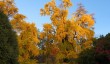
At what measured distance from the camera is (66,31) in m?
34.2

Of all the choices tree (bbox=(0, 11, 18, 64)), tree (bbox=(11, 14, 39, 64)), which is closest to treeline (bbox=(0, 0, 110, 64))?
tree (bbox=(11, 14, 39, 64))

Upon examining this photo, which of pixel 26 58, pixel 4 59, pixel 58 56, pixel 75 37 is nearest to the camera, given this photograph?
pixel 4 59

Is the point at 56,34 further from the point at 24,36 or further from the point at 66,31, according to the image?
the point at 24,36

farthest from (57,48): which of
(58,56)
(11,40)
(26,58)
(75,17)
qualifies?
(11,40)

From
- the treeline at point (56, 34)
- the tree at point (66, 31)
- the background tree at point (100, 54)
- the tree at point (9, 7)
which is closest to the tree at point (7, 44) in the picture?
the background tree at point (100, 54)

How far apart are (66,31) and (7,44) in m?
26.8

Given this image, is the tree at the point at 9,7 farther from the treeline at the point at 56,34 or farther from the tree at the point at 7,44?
the tree at the point at 7,44

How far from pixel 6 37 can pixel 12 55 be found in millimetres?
524

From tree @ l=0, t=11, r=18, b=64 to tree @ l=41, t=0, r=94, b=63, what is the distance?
2434cm

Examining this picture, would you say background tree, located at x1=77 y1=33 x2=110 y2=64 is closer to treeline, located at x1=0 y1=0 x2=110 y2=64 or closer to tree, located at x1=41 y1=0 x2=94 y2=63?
treeline, located at x1=0 y1=0 x2=110 y2=64

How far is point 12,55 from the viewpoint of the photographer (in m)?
7.71

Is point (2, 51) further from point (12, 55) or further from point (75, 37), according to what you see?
point (75, 37)

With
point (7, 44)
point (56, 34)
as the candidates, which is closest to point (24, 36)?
point (56, 34)

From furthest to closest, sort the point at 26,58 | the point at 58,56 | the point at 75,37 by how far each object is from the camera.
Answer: the point at 75,37
the point at 58,56
the point at 26,58
